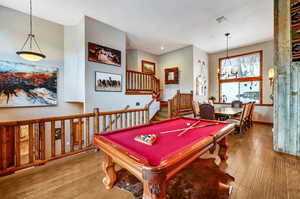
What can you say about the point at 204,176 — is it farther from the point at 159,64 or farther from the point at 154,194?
the point at 159,64

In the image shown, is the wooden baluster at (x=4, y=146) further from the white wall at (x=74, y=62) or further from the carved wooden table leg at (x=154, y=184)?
the carved wooden table leg at (x=154, y=184)

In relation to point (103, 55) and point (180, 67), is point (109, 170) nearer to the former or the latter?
point (103, 55)

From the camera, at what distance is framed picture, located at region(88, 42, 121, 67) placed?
13.2ft

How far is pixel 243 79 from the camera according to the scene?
256 inches

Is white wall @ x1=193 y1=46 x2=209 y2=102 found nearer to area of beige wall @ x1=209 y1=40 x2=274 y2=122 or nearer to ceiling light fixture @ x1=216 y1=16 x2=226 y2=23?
area of beige wall @ x1=209 y1=40 x2=274 y2=122

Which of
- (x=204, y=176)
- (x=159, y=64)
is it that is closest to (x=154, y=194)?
(x=204, y=176)

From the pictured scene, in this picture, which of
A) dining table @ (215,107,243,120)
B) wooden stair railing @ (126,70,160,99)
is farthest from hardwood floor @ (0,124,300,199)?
wooden stair railing @ (126,70,160,99)

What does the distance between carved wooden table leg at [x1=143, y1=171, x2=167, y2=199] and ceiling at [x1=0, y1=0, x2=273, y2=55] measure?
396cm

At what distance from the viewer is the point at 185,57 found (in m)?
6.40

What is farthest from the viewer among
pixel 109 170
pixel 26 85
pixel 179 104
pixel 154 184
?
pixel 179 104

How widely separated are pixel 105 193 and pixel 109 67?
12.4ft

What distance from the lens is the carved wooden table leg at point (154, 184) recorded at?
0.89 m

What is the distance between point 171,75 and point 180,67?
648 millimetres

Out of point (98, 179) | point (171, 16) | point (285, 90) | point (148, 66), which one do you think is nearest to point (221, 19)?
point (171, 16)
